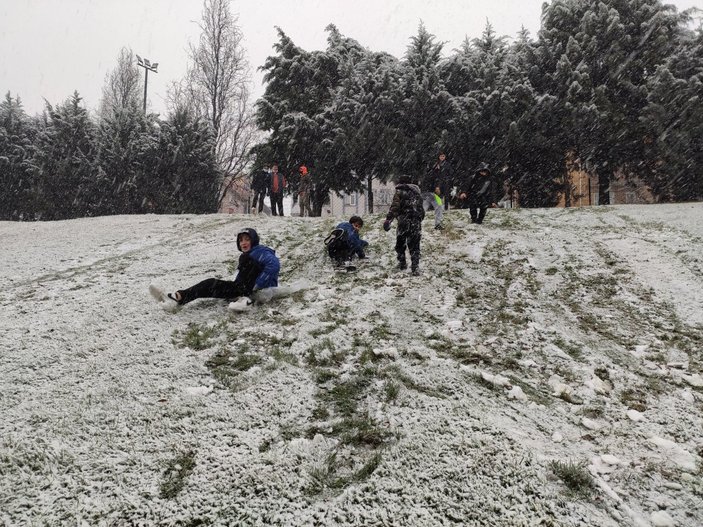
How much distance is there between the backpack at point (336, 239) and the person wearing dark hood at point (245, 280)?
2026mm

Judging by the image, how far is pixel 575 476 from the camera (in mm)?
2707

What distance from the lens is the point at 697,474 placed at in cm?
282

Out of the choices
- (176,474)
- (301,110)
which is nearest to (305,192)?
(301,110)

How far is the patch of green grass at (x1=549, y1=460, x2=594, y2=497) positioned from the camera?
2627 mm

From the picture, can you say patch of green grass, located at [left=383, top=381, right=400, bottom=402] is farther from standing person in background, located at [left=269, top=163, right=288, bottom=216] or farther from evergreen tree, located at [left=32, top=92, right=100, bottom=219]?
evergreen tree, located at [left=32, top=92, right=100, bottom=219]

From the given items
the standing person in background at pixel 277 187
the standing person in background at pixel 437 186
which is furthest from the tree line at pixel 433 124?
the standing person in background at pixel 437 186

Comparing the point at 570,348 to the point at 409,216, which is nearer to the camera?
the point at 570,348

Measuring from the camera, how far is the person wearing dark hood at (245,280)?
5.78 metres

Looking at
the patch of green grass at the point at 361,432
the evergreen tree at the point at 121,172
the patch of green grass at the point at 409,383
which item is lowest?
the patch of green grass at the point at 361,432

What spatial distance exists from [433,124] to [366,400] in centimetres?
1520

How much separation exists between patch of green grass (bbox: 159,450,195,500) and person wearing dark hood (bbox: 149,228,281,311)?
2.93m

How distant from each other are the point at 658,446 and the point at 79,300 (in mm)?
6846

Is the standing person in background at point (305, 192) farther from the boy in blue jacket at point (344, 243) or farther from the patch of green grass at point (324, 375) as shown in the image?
the patch of green grass at point (324, 375)

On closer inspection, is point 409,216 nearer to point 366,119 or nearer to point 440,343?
point 440,343
